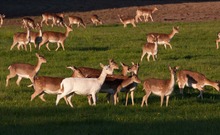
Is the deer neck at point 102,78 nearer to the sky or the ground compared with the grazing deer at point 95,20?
nearer to the ground

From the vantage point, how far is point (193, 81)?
22547 millimetres

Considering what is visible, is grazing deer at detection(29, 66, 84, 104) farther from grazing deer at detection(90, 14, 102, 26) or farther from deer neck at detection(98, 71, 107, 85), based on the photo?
grazing deer at detection(90, 14, 102, 26)

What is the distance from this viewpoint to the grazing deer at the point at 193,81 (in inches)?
878

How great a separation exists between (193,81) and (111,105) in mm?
4689

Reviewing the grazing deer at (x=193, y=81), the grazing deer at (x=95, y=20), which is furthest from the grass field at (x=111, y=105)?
the grazing deer at (x=95, y=20)

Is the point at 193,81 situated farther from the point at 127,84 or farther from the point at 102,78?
the point at 102,78

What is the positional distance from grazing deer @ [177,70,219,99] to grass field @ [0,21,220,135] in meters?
0.27

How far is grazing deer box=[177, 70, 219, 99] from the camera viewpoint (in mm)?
22312

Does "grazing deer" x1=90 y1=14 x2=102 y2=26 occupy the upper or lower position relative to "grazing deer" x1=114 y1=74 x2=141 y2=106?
upper

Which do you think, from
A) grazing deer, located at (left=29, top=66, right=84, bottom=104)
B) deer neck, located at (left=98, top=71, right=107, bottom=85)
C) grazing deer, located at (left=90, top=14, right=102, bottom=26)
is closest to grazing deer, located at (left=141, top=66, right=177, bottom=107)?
deer neck, located at (left=98, top=71, right=107, bottom=85)

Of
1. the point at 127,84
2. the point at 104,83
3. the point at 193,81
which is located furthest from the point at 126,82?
the point at 193,81

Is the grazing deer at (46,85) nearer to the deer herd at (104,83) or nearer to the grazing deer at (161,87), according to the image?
the deer herd at (104,83)

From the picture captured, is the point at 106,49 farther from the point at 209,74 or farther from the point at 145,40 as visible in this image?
the point at 209,74

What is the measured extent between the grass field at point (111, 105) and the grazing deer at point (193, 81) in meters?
0.27
